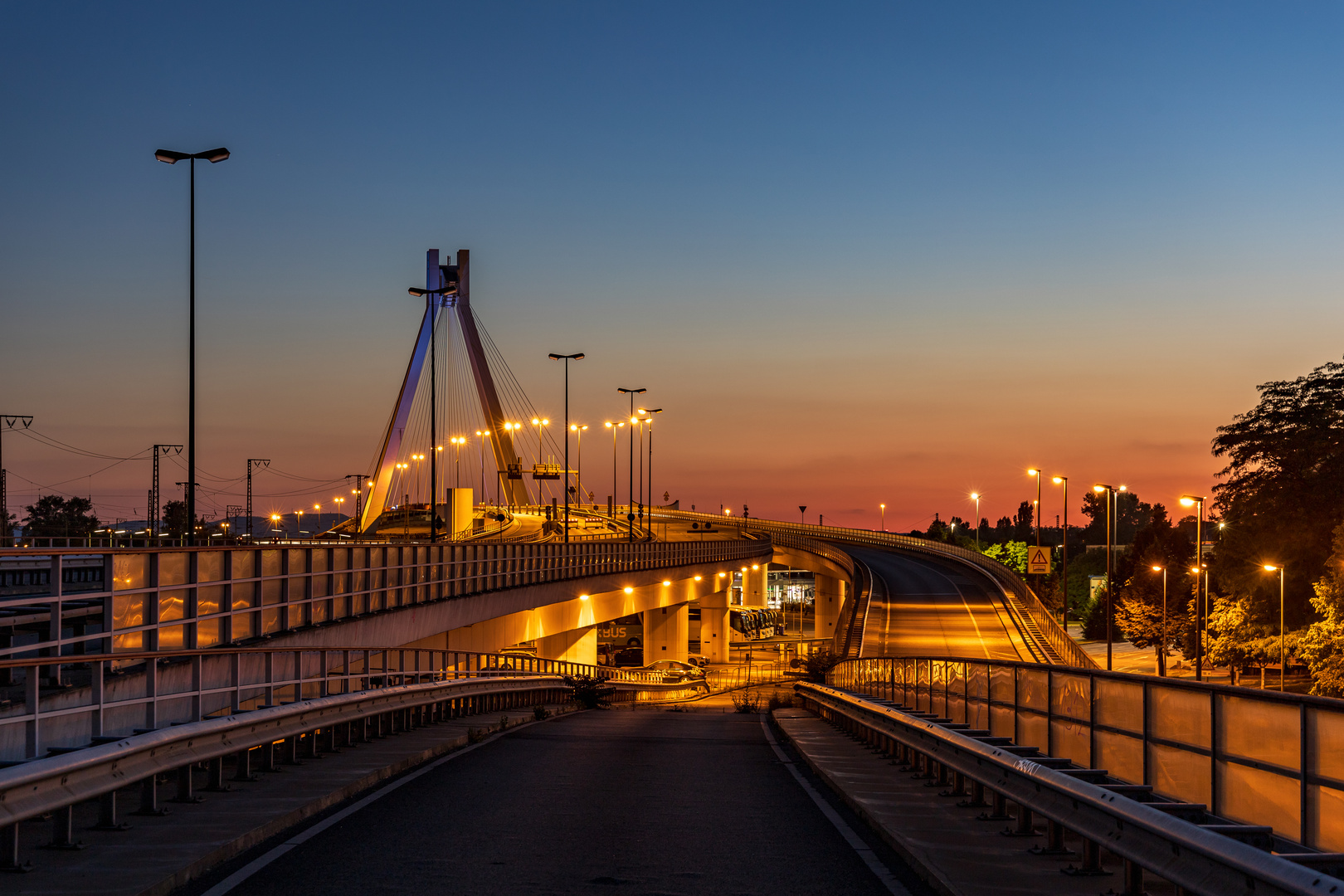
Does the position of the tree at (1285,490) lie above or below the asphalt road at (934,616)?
above

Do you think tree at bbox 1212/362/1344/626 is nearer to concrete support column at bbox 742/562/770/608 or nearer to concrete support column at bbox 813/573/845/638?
concrete support column at bbox 813/573/845/638

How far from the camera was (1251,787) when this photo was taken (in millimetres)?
6914

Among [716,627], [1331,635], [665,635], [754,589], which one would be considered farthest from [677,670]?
[754,589]

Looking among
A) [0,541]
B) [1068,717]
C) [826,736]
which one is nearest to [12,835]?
[1068,717]

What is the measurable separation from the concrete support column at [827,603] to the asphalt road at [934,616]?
36.1ft

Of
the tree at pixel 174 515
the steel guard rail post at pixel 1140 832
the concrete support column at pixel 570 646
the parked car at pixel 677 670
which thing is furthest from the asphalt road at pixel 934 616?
the tree at pixel 174 515

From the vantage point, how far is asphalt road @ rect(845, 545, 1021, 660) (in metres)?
56.5

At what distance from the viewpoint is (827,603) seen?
12175 cm

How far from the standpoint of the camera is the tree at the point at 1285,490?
6056cm

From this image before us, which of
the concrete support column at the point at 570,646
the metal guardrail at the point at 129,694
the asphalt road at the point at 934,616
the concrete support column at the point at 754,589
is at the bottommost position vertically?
the concrete support column at the point at 754,589

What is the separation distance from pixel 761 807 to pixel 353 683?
11758 millimetres

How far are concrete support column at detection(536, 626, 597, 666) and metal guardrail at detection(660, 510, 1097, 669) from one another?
21968mm

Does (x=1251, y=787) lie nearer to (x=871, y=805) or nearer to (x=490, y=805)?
(x=871, y=805)

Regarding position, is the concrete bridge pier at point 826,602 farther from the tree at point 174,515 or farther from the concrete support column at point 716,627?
the tree at point 174,515
